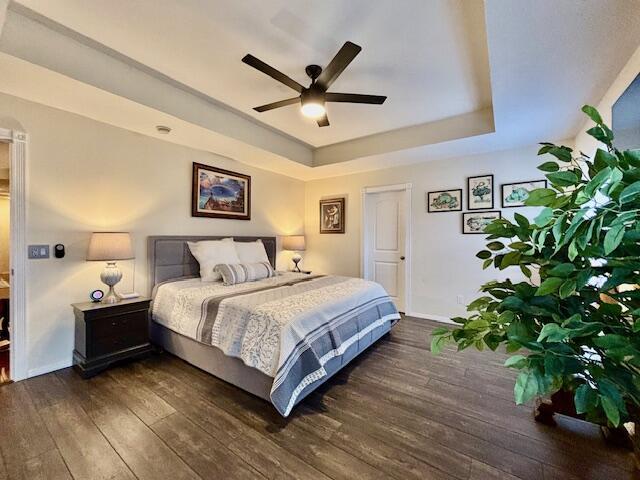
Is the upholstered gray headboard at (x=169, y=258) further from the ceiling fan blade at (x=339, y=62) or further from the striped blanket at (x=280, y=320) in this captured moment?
the ceiling fan blade at (x=339, y=62)

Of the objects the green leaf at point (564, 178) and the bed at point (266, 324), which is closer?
the green leaf at point (564, 178)

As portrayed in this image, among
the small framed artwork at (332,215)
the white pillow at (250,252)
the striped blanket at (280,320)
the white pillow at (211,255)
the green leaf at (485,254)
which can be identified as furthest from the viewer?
the small framed artwork at (332,215)

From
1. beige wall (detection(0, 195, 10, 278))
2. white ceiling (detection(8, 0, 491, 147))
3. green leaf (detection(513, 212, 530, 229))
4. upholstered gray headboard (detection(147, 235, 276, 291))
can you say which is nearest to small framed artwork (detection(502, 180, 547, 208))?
white ceiling (detection(8, 0, 491, 147))

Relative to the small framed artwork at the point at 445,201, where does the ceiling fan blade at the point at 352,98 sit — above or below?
above

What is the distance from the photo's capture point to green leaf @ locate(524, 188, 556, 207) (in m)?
0.61

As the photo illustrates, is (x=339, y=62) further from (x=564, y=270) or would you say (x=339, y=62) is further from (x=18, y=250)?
(x=18, y=250)

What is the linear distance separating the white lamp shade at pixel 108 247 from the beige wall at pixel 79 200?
0.91ft

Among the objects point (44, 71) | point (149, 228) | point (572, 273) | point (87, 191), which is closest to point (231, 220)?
point (149, 228)

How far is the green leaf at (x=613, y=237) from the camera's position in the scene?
0.49 metres

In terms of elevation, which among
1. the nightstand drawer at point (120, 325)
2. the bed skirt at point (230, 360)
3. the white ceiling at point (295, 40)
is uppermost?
the white ceiling at point (295, 40)

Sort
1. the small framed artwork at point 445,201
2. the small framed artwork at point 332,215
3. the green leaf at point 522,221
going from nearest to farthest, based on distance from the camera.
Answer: the green leaf at point 522,221
the small framed artwork at point 445,201
the small framed artwork at point 332,215

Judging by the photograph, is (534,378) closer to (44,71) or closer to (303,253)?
(44,71)

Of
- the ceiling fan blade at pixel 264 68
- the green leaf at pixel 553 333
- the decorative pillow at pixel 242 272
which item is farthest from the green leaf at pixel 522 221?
the decorative pillow at pixel 242 272

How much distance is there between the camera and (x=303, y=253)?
5453 millimetres
